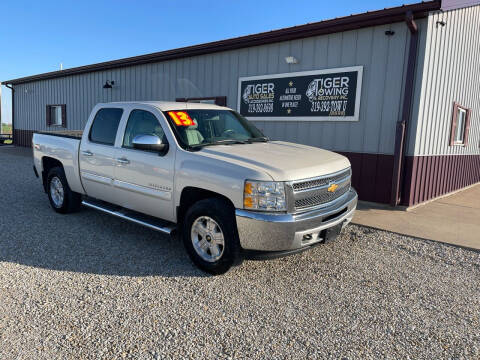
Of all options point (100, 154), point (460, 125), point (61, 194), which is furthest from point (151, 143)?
point (460, 125)

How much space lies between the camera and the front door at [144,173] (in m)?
4.20

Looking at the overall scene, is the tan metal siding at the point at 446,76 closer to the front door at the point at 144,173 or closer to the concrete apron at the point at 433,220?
the concrete apron at the point at 433,220

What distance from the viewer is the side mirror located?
13.4ft

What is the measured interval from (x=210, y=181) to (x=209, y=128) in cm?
115

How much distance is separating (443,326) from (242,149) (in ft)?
8.48

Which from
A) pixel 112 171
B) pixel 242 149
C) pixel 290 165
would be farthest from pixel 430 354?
pixel 112 171

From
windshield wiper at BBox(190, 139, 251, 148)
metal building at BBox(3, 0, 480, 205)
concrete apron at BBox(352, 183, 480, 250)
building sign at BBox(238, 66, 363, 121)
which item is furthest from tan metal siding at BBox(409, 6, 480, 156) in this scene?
windshield wiper at BBox(190, 139, 251, 148)

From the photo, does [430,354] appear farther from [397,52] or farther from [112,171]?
[397,52]

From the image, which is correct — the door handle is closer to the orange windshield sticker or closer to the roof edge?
the orange windshield sticker

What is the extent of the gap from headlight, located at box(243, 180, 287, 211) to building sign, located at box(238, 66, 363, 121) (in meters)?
4.86

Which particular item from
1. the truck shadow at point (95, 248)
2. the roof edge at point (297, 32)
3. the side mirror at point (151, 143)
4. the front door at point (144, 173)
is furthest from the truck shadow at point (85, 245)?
the roof edge at point (297, 32)

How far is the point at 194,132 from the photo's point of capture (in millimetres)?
4418

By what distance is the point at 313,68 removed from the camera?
8211 mm

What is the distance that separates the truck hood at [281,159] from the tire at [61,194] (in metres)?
3.10
